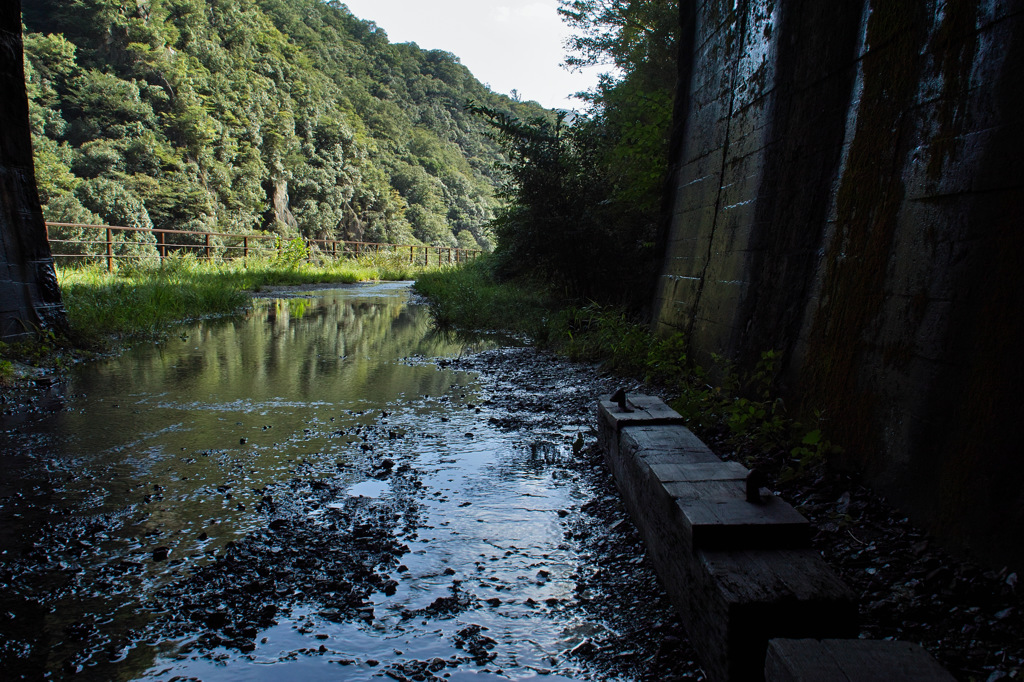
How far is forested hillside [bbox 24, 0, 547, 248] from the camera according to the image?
97.8 ft

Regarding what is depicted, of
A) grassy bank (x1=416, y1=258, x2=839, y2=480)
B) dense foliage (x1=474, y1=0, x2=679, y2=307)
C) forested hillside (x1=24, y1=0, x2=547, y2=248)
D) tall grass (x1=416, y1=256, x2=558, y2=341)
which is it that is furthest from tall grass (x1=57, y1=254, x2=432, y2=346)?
forested hillside (x1=24, y1=0, x2=547, y2=248)

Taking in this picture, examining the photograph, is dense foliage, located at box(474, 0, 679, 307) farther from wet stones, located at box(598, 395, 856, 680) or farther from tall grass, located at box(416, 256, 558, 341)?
wet stones, located at box(598, 395, 856, 680)

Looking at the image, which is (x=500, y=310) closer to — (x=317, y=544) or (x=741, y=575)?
(x=317, y=544)

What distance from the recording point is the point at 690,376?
530cm

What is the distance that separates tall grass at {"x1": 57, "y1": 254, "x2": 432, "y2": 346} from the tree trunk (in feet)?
2.42

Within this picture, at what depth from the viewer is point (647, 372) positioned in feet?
18.8

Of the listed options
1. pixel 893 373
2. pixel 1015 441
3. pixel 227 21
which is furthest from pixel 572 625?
pixel 227 21

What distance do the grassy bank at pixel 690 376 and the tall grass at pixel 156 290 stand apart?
4.66 m

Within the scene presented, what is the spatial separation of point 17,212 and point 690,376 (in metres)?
7.16

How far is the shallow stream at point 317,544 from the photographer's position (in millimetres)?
2057

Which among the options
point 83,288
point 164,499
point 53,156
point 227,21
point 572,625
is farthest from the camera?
point 227,21

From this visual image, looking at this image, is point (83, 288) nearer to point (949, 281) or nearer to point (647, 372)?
point (647, 372)

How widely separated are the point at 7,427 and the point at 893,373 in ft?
18.4

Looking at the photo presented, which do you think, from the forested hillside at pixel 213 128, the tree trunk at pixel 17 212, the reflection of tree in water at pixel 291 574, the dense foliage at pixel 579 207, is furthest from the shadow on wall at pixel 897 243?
the forested hillside at pixel 213 128
